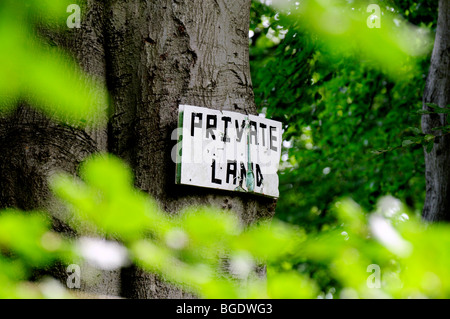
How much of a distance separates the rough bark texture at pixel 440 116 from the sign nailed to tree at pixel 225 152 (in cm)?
245

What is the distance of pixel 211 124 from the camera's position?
1.87m

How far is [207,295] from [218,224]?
144 mm

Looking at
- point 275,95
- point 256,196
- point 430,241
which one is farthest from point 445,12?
point 430,241

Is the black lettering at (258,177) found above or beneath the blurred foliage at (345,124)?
beneath

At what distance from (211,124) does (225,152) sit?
12 cm

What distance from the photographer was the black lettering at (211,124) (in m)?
1.86
